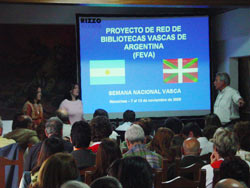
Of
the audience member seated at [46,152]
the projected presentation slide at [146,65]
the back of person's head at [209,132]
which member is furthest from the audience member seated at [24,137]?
the projected presentation slide at [146,65]

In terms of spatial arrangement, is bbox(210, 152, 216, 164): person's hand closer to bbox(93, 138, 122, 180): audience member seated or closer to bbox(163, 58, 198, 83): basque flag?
bbox(93, 138, 122, 180): audience member seated

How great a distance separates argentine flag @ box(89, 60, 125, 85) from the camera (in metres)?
8.66

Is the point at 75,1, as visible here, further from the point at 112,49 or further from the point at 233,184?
the point at 233,184

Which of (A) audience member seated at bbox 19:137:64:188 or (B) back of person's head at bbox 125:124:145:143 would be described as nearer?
(A) audience member seated at bbox 19:137:64:188

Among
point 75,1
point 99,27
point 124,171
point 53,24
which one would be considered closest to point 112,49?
point 99,27

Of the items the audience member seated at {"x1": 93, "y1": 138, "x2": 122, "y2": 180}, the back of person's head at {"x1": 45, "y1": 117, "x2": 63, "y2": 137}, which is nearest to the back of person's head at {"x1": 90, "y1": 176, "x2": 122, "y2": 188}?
the audience member seated at {"x1": 93, "y1": 138, "x2": 122, "y2": 180}

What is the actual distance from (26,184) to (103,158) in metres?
0.54

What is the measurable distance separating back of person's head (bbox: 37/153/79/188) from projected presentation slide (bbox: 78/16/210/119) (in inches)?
255

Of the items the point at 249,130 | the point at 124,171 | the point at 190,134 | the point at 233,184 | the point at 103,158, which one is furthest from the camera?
the point at 190,134

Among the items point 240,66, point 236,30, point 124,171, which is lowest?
point 124,171

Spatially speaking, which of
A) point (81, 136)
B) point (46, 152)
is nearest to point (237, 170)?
point (46, 152)

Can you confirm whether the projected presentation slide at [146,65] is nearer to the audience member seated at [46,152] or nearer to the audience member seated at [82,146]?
the audience member seated at [82,146]

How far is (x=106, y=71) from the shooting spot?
872 cm

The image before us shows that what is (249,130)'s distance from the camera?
408cm
